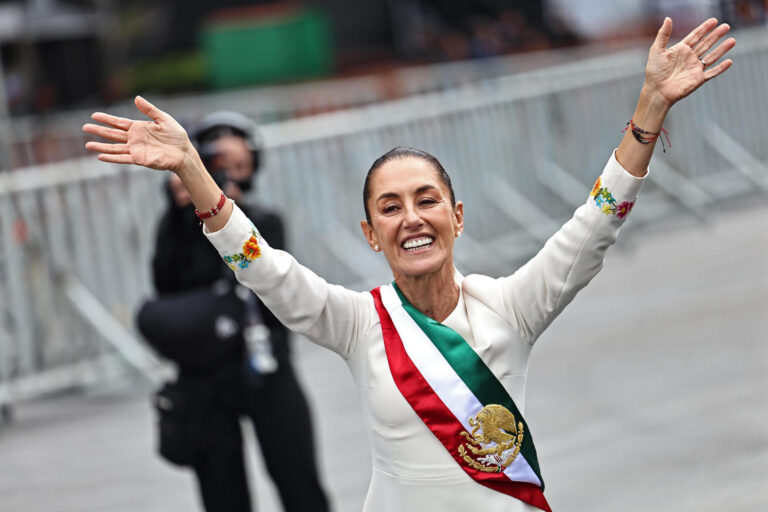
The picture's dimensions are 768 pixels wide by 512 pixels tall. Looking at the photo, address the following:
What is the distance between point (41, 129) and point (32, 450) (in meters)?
12.4

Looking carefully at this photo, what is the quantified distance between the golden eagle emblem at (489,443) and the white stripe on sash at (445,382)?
0.02 meters

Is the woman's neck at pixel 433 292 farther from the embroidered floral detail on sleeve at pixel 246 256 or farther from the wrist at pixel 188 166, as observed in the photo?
the wrist at pixel 188 166

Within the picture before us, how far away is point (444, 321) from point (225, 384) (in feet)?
6.00

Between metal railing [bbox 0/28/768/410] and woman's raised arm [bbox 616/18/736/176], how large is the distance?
6.56 m

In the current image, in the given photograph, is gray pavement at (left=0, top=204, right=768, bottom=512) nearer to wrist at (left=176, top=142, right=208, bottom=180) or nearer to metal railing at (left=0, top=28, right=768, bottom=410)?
metal railing at (left=0, top=28, right=768, bottom=410)

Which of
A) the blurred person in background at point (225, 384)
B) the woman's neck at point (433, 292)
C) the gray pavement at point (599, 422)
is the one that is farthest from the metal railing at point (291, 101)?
the woman's neck at point (433, 292)

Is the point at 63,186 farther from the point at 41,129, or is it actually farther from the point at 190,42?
the point at 190,42

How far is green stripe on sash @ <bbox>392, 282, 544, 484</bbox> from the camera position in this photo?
10.0ft

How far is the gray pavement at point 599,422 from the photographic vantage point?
6320mm

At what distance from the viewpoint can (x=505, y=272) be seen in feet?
39.6

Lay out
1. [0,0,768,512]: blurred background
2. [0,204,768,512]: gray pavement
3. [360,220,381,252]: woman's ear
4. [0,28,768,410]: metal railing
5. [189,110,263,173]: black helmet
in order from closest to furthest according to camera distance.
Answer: [360,220,381,252]: woman's ear < [189,110,263,173]: black helmet < [0,204,768,512]: gray pavement < [0,0,768,512]: blurred background < [0,28,768,410]: metal railing

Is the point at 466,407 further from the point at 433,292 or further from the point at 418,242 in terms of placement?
the point at 418,242

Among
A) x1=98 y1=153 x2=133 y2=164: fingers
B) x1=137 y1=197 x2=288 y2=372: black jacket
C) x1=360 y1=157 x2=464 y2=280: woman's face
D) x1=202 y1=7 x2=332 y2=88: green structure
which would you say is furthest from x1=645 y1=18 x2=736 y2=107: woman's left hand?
x1=202 y1=7 x2=332 y2=88: green structure

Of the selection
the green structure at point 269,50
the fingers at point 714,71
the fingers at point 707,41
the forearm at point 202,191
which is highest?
the green structure at point 269,50
